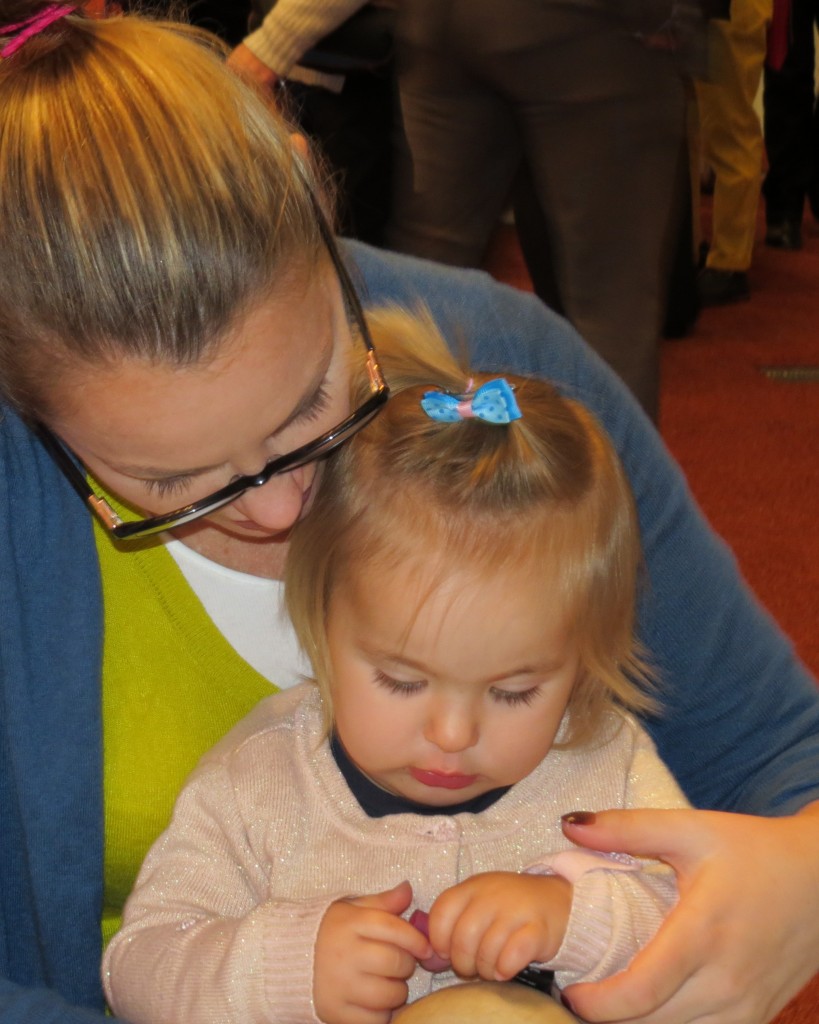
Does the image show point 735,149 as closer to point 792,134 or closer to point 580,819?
point 792,134

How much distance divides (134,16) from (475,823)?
718mm

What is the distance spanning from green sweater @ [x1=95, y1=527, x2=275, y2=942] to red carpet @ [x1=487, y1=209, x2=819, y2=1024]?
3.43 ft

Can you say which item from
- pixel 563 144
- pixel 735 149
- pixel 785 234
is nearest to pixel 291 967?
pixel 563 144

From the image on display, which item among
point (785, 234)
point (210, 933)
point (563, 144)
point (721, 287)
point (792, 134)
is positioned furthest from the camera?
point (785, 234)

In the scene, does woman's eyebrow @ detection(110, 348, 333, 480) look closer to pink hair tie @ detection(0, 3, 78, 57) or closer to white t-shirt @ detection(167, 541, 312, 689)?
white t-shirt @ detection(167, 541, 312, 689)

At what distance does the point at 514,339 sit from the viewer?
1.19m

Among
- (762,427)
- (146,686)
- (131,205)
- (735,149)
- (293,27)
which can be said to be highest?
(131,205)

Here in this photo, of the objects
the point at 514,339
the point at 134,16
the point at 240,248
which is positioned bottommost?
the point at 514,339

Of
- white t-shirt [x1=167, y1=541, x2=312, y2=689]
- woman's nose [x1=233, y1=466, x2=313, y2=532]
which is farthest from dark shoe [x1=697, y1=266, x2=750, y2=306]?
woman's nose [x1=233, y1=466, x2=313, y2=532]

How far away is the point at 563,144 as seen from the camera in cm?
210

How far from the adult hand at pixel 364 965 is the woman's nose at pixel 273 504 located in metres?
0.30

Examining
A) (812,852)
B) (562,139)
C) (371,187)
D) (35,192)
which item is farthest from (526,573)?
(371,187)

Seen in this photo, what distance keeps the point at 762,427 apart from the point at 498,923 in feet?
9.41

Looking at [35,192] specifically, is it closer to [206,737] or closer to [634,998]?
[206,737]
